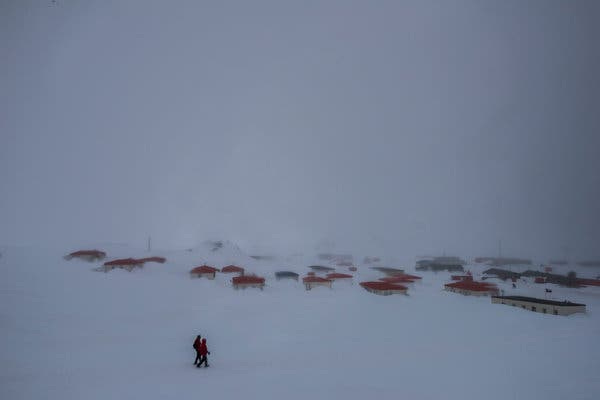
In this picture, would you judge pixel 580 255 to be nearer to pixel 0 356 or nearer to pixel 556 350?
pixel 556 350

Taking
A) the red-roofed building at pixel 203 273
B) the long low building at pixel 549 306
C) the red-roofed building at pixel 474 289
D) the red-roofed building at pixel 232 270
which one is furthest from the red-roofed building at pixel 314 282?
the long low building at pixel 549 306

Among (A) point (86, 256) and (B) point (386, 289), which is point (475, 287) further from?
(A) point (86, 256)

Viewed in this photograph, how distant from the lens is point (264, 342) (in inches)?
1102

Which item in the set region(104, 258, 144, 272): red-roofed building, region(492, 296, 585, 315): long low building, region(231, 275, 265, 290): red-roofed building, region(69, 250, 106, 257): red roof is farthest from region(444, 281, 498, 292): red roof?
region(69, 250, 106, 257): red roof

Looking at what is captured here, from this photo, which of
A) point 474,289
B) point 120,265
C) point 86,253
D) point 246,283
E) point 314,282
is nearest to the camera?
point 120,265

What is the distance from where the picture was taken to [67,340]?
2397 cm

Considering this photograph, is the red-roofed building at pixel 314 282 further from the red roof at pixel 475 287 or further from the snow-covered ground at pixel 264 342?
the red roof at pixel 475 287

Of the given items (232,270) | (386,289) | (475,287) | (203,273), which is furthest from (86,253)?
(475,287)

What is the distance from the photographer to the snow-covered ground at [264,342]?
57.6 feet

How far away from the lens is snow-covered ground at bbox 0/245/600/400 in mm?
17562

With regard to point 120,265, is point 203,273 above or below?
below

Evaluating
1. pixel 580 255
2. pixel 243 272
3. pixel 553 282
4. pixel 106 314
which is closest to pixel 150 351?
pixel 106 314

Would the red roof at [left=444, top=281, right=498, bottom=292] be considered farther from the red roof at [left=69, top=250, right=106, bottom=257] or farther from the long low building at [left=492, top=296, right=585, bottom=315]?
the red roof at [left=69, top=250, right=106, bottom=257]

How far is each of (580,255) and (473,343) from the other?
536ft
